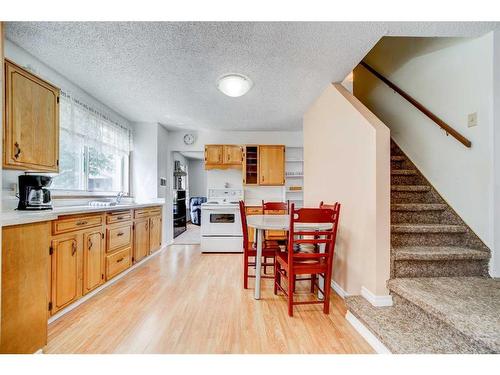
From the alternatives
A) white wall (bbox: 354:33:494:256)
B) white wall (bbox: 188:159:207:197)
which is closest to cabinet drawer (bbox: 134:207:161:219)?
white wall (bbox: 354:33:494:256)

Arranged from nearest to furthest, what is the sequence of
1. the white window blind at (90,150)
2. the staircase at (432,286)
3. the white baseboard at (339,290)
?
the staircase at (432,286) → the white baseboard at (339,290) → the white window blind at (90,150)

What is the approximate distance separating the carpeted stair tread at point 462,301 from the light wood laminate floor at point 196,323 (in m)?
0.49

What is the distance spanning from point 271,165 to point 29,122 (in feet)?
11.8

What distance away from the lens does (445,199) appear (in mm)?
2346

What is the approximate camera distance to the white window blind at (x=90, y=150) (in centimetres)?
275

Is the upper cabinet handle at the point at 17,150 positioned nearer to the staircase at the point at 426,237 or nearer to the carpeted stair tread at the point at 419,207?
the staircase at the point at 426,237

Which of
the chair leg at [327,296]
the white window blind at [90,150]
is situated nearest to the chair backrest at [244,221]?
the chair leg at [327,296]

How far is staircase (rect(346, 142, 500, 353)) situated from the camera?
1309 mm

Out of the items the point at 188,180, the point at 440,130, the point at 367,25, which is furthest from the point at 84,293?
the point at 188,180

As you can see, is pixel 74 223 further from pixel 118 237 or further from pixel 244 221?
pixel 244 221

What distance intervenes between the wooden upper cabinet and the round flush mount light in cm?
150

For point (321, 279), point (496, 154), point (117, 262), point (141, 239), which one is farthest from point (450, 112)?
point (141, 239)

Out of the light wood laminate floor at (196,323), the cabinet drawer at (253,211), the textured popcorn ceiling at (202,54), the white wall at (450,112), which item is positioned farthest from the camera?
the cabinet drawer at (253,211)

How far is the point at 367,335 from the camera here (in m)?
1.65
